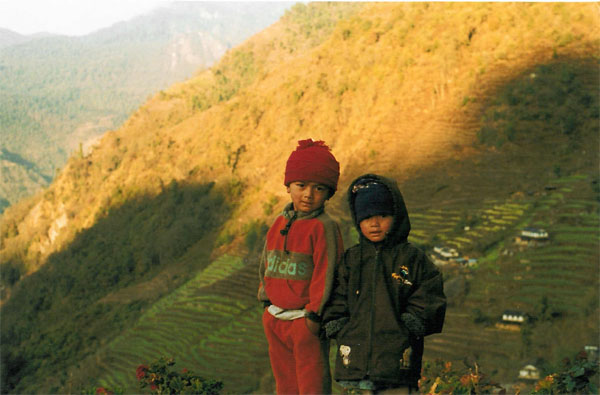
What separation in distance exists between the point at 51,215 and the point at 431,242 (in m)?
51.1

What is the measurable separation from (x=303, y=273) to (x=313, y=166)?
20.6 inches

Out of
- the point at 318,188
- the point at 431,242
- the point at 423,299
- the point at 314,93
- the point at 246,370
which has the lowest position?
the point at 246,370

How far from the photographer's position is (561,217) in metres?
14.7

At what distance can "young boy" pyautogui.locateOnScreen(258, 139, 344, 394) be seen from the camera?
2.52 meters

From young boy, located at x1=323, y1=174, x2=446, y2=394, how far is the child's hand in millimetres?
78

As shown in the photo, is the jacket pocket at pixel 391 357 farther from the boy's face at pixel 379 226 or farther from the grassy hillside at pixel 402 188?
the grassy hillside at pixel 402 188

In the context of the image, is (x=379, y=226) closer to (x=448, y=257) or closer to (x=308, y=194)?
(x=308, y=194)

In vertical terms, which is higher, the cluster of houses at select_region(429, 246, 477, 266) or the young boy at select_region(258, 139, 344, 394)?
the young boy at select_region(258, 139, 344, 394)

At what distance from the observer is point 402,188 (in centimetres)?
1967

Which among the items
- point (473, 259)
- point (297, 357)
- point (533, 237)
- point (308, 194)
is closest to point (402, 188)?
point (473, 259)

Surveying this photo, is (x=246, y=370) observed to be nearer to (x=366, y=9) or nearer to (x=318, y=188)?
(x=318, y=188)

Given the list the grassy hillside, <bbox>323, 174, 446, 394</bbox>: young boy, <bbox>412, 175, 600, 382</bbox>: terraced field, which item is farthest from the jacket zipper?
the grassy hillside

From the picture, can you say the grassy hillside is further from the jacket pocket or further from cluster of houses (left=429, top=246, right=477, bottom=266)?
the jacket pocket

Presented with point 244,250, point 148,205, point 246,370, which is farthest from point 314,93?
point 246,370
